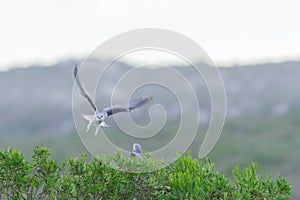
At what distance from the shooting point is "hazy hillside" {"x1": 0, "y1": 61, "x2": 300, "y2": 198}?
5775cm

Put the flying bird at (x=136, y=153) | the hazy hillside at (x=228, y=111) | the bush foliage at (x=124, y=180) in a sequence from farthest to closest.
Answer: the hazy hillside at (x=228, y=111)
the flying bird at (x=136, y=153)
the bush foliage at (x=124, y=180)

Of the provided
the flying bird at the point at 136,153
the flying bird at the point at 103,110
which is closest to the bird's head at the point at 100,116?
the flying bird at the point at 103,110

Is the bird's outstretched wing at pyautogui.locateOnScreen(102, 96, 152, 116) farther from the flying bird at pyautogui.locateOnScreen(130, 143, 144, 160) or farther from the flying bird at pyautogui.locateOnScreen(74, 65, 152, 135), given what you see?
the flying bird at pyautogui.locateOnScreen(130, 143, 144, 160)

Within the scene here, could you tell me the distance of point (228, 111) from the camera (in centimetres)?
8050

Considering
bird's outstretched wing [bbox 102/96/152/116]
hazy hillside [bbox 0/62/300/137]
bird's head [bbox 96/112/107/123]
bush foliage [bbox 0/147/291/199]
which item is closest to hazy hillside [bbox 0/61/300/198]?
hazy hillside [bbox 0/62/300/137]

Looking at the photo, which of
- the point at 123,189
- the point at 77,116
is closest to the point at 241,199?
the point at 123,189

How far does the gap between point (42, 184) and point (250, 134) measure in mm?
60396

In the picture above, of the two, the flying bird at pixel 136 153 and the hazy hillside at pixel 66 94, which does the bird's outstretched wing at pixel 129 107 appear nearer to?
the flying bird at pixel 136 153

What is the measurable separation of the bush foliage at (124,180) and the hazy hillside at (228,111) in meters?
32.8

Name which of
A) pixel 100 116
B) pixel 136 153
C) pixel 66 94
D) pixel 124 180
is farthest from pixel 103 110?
pixel 66 94

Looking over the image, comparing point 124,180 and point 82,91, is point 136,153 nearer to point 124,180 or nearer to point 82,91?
point 124,180

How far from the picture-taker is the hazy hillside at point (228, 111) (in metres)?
57.8

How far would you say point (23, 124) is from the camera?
102 meters

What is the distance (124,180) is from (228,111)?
2937 inches
